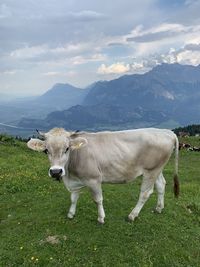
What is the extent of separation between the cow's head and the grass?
271 cm

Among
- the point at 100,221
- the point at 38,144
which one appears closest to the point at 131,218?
the point at 100,221

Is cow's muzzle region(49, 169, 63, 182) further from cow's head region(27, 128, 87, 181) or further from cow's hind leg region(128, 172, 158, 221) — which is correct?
cow's hind leg region(128, 172, 158, 221)

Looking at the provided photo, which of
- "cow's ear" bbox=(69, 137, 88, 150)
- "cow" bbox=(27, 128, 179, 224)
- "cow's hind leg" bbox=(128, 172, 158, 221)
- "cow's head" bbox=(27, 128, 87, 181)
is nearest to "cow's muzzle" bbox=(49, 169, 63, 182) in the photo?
"cow's head" bbox=(27, 128, 87, 181)

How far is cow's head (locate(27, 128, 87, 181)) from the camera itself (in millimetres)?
13062

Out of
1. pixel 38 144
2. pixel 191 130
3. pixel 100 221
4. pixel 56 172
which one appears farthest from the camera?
pixel 191 130

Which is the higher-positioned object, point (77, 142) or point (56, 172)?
point (77, 142)

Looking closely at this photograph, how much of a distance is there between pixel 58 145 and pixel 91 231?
3.83 meters

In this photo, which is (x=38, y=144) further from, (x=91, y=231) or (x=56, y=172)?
(x=91, y=231)

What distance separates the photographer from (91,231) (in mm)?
14922

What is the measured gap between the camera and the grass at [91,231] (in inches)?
521

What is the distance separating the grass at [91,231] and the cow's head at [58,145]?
271cm

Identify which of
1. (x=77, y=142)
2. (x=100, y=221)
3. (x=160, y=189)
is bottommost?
(x=100, y=221)

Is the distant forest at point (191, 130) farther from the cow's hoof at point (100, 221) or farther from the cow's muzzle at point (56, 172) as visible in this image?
the cow's muzzle at point (56, 172)

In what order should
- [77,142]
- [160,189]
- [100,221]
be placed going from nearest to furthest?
[77,142] < [100,221] < [160,189]
